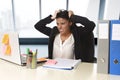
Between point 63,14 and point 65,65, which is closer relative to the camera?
point 65,65

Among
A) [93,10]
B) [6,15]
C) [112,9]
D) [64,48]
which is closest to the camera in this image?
[64,48]

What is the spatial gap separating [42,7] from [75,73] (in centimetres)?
302

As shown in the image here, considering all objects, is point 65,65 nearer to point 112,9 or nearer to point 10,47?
point 10,47

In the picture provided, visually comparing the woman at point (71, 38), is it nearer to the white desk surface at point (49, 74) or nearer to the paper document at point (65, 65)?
the paper document at point (65, 65)

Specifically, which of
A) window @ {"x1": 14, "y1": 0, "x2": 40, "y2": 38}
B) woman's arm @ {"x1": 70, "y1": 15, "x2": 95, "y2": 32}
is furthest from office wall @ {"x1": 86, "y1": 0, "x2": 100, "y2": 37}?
woman's arm @ {"x1": 70, "y1": 15, "x2": 95, "y2": 32}

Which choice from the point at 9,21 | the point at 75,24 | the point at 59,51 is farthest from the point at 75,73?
the point at 9,21

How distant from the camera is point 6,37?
71.9 inches

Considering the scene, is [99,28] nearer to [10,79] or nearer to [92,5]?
[10,79]

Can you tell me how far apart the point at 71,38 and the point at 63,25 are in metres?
0.18

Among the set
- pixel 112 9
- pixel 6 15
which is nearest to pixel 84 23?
pixel 112 9

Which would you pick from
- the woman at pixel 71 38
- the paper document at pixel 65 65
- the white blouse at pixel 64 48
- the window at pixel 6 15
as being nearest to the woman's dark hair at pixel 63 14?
the woman at pixel 71 38

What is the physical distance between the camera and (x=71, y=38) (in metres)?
2.19

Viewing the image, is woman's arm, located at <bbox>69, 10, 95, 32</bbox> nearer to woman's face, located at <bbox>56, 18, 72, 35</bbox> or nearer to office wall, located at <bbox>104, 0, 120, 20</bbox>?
woman's face, located at <bbox>56, 18, 72, 35</bbox>

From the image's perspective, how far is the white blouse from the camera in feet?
7.04
